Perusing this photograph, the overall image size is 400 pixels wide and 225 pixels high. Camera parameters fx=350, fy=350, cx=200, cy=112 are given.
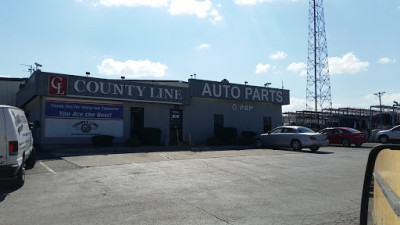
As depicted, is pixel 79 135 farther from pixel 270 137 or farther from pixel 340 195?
pixel 340 195

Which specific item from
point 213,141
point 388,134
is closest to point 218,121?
point 213,141

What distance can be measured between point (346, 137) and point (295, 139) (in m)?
7.19

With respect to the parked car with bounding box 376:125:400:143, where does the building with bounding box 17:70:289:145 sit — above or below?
above

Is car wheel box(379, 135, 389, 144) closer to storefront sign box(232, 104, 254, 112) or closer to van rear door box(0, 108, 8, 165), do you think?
storefront sign box(232, 104, 254, 112)

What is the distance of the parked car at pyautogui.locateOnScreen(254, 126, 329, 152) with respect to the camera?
2027cm

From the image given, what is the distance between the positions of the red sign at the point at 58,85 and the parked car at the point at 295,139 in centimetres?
1246

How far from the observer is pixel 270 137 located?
73.4 feet

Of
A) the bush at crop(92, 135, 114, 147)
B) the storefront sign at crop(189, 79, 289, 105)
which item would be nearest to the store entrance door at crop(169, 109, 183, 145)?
the storefront sign at crop(189, 79, 289, 105)

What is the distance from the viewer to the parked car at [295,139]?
20.3m

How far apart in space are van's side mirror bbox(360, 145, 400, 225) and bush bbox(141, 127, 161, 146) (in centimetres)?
1969

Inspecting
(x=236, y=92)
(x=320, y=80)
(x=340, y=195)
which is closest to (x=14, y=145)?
(x=340, y=195)

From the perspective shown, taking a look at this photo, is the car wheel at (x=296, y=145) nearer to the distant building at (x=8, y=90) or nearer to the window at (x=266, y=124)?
the window at (x=266, y=124)

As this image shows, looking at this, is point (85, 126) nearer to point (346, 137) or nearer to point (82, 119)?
point (82, 119)

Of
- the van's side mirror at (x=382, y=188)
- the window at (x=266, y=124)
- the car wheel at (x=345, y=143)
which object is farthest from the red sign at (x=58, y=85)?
the car wheel at (x=345, y=143)
